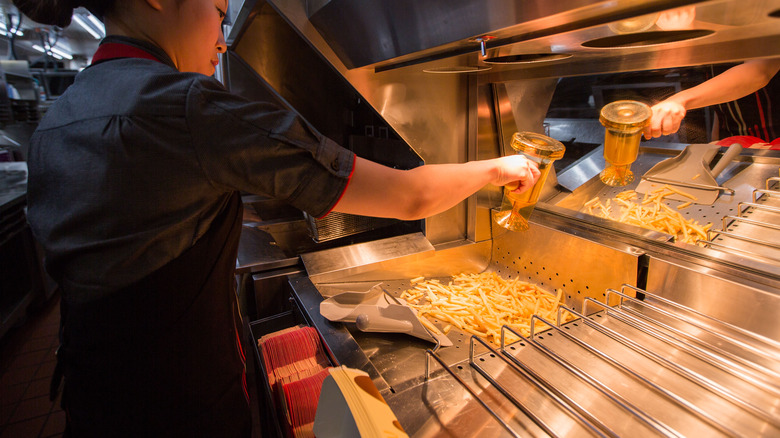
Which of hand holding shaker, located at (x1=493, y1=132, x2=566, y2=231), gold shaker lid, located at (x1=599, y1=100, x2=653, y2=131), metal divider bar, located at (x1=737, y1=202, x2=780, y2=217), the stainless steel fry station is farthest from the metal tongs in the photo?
metal divider bar, located at (x1=737, y1=202, x2=780, y2=217)

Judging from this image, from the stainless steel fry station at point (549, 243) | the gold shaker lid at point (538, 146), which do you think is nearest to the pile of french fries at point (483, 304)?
the stainless steel fry station at point (549, 243)

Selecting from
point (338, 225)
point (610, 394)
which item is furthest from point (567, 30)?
point (338, 225)

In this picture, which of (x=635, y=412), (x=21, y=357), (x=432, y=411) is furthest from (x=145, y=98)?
(x=21, y=357)

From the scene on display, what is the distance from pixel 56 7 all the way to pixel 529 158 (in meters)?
1.30

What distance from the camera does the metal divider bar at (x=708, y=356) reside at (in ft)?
3.12

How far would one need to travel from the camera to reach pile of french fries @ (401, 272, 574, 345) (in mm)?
1513

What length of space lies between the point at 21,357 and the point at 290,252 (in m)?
2.90

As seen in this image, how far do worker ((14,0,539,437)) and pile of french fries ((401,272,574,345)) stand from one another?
647 mm

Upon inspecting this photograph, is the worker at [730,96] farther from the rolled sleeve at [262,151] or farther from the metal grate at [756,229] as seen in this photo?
the rolled sleeve at [262,151]

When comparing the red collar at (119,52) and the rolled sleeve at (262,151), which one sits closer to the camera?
the rolled sleeve at (262,151)

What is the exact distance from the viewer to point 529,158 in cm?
132

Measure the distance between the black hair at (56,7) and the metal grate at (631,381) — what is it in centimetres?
118

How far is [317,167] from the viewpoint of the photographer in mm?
872

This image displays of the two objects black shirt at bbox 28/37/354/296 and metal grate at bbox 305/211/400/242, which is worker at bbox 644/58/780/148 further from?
metal grate at bbox 305/211/400/242
